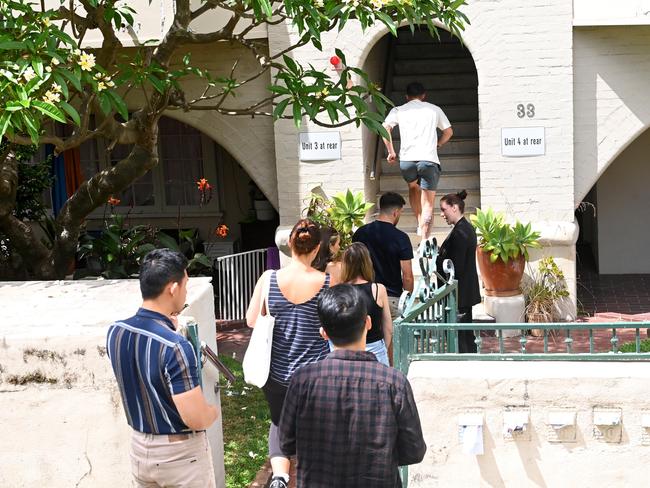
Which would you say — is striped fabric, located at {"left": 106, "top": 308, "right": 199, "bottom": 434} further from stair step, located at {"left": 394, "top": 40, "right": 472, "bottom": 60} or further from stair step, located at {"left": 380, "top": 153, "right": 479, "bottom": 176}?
stair step, located at {"left": 394, "top": 40, "right": 472, "bottom": 60}

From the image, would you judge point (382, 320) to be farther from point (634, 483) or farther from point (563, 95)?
point (563, 95)

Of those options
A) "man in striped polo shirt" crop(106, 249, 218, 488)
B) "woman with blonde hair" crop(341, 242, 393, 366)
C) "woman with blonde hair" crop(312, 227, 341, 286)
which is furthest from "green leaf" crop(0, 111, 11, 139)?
"woman with blonde hair" crop(341, 242, 393, 366)

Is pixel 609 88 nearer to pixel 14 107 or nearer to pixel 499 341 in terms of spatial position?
pixel 499 341

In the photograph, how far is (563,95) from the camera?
37.1ft

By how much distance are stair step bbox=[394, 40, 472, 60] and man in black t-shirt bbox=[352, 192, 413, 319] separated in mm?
6485

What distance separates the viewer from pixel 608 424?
17.6 ft

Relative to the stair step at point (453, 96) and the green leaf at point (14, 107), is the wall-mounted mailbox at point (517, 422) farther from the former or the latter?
the stair step at point (453, 96)

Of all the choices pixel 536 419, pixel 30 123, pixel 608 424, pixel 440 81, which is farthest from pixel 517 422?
pixel 440 81

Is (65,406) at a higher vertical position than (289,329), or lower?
lower

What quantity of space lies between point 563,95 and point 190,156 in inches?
241

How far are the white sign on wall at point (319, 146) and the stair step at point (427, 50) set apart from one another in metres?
2.87

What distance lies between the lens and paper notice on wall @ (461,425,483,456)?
5.48m

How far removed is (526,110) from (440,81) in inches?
97.9

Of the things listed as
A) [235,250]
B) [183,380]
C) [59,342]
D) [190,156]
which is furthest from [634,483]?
[190,156]
